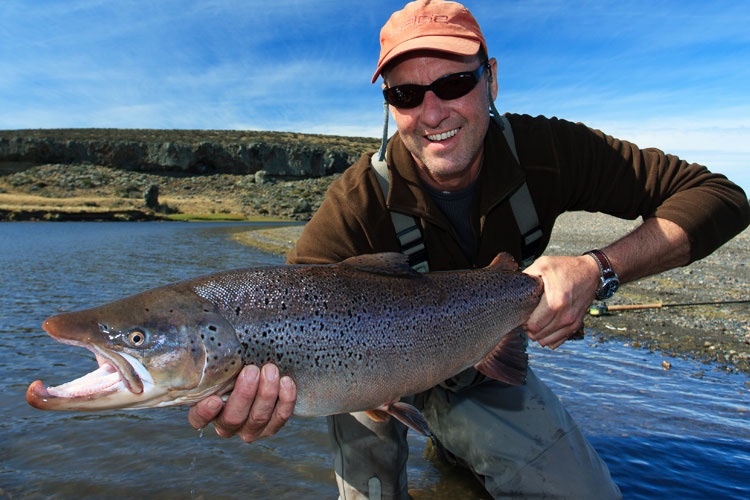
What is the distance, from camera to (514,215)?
11.2ft

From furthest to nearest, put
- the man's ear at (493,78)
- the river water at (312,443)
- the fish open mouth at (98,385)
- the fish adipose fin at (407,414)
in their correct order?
the river water at (312,443)
the man's ear at (493,78)
the fish adipose fin at (407,414)
the fish open mouth at (98,385)

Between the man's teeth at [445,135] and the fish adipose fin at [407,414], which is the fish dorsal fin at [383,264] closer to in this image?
the fish adipose fin at [407,414]

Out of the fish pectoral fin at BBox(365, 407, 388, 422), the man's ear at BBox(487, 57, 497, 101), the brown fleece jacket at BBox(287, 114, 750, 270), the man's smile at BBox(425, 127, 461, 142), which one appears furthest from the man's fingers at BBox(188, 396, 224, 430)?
the man's ear at BBox(487, 57, 497, 101)

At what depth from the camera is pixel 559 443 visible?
10.4 feet

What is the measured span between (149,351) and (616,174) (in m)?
2.88

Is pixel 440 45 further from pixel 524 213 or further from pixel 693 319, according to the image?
pixel 693 319

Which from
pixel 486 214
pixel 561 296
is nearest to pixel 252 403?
pixel 561 296

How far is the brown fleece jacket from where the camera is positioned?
3.23 m

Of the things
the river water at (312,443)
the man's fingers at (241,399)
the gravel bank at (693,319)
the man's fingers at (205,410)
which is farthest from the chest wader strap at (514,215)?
the gravel bank at (693,319)

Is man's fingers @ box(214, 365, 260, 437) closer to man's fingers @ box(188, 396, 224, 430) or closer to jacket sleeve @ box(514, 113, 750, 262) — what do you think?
man's fingers @ box(188, 396, 224, 430)

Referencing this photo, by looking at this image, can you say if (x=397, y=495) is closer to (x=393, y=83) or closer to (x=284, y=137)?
(x=393, y=83)

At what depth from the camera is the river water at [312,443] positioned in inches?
154

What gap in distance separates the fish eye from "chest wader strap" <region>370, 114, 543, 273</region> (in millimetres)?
1532

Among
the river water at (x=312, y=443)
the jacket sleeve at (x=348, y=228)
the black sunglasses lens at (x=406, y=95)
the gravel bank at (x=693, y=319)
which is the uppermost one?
the black sunglasses lens at (x=406, y=95)
